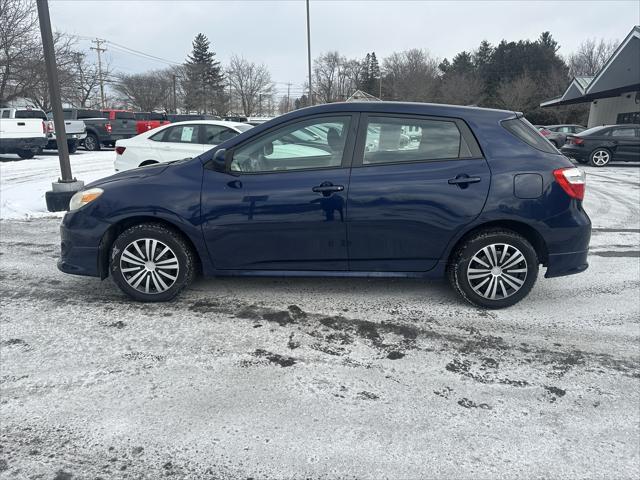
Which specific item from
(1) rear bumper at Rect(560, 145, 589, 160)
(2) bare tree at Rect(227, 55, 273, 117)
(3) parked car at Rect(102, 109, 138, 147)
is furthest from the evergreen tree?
(1) rear bumper at Rect(560, 145, 589, 160)

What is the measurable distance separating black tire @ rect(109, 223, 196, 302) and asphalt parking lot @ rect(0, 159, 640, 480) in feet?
0.60

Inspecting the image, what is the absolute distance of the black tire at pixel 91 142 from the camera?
2012cm

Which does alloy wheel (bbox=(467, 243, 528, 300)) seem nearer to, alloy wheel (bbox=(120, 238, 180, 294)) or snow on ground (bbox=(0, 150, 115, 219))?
alloy wheel (bbox=(120, 238, 180, 294))

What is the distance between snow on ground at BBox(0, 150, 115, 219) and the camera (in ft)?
25.6

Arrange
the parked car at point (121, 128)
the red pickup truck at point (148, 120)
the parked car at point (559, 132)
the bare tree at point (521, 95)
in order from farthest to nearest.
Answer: the bare tree at point (521, 95), the parked car at point (559, 132), the parked car at point (121, 128), the red pickup truck at point (148, 120)

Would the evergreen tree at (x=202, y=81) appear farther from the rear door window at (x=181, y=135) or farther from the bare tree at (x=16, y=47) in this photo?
the rear door window at (x=181, y=135)

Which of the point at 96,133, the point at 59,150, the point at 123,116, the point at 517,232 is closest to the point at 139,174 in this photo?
the point at 517,232

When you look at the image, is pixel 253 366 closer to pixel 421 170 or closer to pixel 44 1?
pixel 421 170

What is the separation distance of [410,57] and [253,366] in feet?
232

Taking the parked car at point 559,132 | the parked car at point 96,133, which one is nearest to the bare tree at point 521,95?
the parked car at point 559,132

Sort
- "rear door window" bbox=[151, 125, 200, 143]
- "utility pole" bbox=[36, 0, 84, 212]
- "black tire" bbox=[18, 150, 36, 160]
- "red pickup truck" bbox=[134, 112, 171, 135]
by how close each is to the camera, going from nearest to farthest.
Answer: "utility pole" bbox=[36, 0, 84, 212] < "rear door window" bbox=[151, 125, 200, 143] < "black tire" bbox=[18, 150, 36, 160] < "red pickup truck" bbox=[134, 112, 171, 135]

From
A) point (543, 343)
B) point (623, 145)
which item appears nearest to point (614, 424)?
point (543, 343)

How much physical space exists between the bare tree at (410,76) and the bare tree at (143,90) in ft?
105

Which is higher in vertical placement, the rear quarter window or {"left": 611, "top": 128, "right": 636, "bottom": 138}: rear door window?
{"left": 611, "top": 128, "right": 636, "bottom": 138}: rear door window
